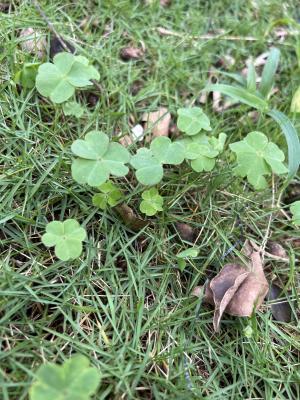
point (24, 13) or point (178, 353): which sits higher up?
point (24, 13)

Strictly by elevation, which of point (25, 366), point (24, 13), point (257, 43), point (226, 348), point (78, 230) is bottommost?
point (226, 348)

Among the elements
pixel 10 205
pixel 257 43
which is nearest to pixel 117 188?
pixel 10 205

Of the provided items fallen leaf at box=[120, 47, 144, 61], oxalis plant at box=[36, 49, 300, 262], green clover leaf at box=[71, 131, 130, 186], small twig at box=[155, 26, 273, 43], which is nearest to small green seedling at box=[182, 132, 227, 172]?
oxalis plant at box=[36, 49, 300, 262]

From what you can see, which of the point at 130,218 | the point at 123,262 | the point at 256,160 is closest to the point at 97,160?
the point at 130,218

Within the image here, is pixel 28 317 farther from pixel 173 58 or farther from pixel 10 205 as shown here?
pixel 173 58

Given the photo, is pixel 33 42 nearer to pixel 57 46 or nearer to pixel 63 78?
pixel 57 46

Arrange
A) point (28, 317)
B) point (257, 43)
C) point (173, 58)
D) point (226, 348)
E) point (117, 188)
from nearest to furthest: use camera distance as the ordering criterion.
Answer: point (28, 317), point (226, 348), point (117, 188), point (173, 58), point (257, 43)
